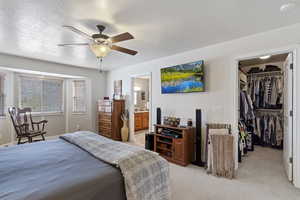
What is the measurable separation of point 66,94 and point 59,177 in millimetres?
4876

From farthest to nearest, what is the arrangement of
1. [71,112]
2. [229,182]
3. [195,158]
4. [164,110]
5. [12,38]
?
[71,112] → [164,110] → [195,158] → [12,38] → [229,182]

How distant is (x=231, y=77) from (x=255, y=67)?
8.05 feet

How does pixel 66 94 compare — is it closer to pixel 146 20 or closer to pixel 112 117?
pixel 112 117

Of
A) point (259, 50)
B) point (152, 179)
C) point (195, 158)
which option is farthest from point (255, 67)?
point (152, 179)

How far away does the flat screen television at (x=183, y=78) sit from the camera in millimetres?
3145

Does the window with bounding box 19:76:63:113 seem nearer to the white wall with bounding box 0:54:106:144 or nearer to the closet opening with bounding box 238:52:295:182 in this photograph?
the white wall with bounding box 0:54:106:144

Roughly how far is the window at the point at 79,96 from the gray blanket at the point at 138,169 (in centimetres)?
398

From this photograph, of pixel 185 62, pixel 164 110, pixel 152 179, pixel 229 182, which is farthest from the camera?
pixel 164 110

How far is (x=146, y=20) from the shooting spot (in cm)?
215

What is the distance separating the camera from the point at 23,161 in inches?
62.1

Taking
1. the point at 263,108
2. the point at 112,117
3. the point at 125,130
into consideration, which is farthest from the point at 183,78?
the point at 263,108

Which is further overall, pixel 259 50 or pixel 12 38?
pixel 12 38

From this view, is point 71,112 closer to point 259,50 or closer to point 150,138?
point 150,138

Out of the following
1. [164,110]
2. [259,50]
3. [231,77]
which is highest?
[259,50]
